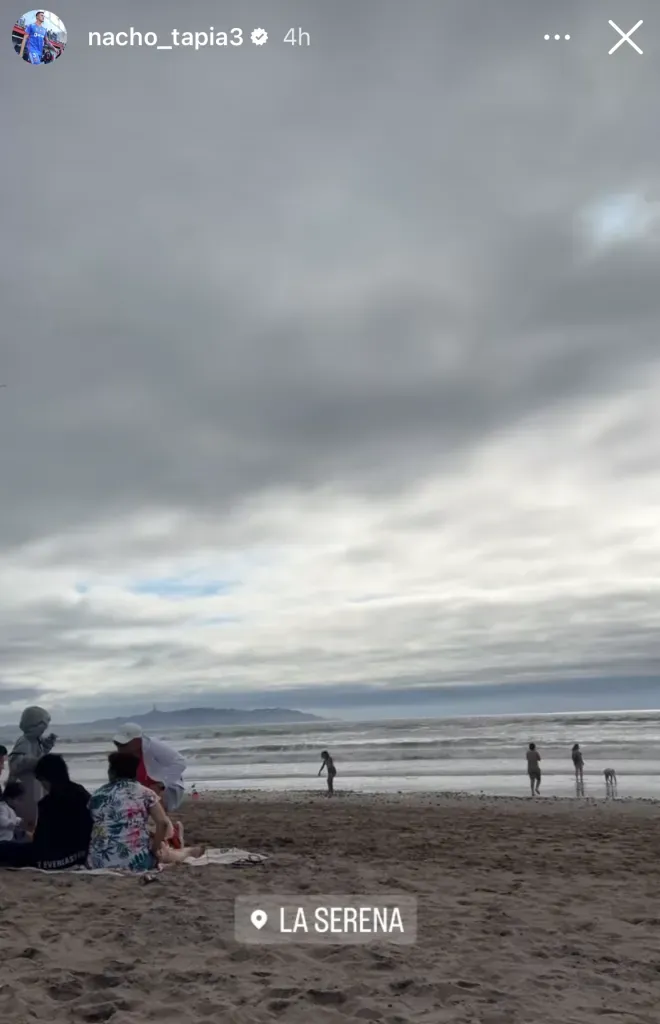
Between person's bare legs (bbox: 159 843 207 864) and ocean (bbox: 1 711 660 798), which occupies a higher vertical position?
person's bare legs (bbox: 159 843 207 864)

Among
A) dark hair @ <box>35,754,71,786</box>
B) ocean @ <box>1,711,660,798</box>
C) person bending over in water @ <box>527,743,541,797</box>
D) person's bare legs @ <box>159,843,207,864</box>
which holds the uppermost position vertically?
dark hair @ <box>35,754,71,786</box>

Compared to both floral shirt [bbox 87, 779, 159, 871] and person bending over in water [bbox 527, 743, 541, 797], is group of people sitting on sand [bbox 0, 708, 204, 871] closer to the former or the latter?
floral shirt [bbox 87, 779, 159, 871]

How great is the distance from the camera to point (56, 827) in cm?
737

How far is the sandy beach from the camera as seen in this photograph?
13.9 feet

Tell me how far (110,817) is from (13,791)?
6.23 ft

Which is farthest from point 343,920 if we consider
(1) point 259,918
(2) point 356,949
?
(2) point 356,949

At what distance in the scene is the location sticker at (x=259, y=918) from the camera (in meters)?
5.74

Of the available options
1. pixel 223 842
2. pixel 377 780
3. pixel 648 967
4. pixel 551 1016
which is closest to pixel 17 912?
pixel 551 1016

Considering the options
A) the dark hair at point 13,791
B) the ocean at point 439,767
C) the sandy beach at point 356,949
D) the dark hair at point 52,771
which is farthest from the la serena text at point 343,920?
the ocean at point 439,767

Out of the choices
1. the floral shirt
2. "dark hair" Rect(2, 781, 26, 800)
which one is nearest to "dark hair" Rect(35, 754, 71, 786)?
the floral shirt

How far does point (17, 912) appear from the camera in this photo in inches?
239

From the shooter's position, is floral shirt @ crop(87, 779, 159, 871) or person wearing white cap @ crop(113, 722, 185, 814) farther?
person wearing white cap @ crop(113, 722, 185, 814)

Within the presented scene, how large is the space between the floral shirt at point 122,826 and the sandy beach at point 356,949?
26 cm

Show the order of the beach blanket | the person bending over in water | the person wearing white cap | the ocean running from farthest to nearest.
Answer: the ocean < the person bending over in water < the person wearing white cap < the beach blanket
